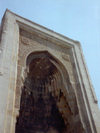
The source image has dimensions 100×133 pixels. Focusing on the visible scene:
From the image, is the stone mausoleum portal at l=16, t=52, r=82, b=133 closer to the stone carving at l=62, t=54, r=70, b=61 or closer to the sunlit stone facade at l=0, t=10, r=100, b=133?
the sunlit stone facade at l=0, t=10, r=100, b=133

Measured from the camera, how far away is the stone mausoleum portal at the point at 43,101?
16.4ft

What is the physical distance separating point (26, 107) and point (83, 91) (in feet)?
5.90

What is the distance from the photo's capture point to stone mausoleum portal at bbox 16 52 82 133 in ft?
16.4

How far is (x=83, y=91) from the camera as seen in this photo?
5047mm

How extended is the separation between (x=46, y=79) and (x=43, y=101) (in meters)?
0.79

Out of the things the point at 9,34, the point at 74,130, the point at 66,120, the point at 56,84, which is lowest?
the point at 74,130

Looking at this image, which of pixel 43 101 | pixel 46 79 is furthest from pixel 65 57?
pixel 43 101

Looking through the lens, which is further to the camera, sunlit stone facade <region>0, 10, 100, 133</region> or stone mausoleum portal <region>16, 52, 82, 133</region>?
stone mausoleum portal <region>16, 52, 82, 133</region>

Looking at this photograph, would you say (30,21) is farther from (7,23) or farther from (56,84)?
(56,84)

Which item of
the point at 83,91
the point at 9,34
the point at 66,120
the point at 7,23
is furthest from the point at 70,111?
the point at 7,23

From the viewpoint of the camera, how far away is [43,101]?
5.64 m

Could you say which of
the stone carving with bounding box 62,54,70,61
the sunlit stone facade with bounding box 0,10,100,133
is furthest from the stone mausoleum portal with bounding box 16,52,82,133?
the stone carving with bounding box 62,54,70,61

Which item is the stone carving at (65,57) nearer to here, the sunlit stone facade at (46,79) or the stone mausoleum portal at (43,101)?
the sunlit stone facade at (46,79)

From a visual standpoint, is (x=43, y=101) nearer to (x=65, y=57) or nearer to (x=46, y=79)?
(x=46, y=79)
